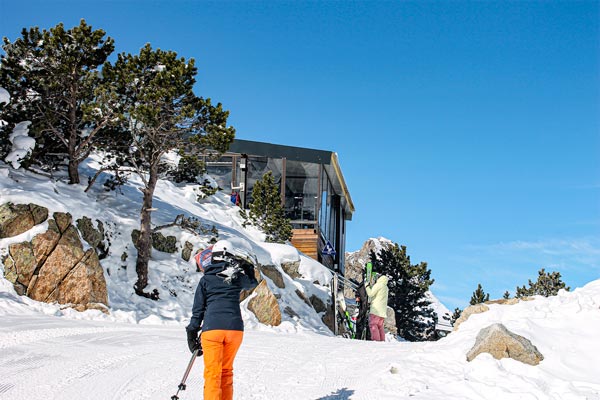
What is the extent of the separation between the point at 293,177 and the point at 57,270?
70.4 feet

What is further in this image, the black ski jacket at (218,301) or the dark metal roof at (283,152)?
the dark metal roof at (283,152)

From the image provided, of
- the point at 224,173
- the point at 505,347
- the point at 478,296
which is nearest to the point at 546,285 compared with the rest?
the point at 478,296

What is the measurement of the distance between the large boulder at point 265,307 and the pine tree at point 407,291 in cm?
1493

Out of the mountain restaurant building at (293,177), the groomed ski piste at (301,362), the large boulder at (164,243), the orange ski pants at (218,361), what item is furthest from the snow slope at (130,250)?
the orange ski pants at (218,361)

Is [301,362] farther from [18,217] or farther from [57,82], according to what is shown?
[57,82]

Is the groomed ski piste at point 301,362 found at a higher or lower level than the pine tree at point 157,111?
lower

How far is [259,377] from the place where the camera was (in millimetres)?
8172

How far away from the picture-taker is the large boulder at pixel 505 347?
8469mm

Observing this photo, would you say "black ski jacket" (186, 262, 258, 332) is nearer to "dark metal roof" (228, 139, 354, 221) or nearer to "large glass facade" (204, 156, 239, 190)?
"dark metal roof" (228, 139, 354, 221)

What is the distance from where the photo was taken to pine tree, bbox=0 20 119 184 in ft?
58.7

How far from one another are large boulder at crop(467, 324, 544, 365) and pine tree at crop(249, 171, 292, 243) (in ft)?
69.0

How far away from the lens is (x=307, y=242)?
114 feet

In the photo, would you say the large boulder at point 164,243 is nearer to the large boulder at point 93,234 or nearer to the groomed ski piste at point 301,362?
the large boulder at point 93,234

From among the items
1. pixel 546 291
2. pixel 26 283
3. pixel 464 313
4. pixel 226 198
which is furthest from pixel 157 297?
pixel 546 291
